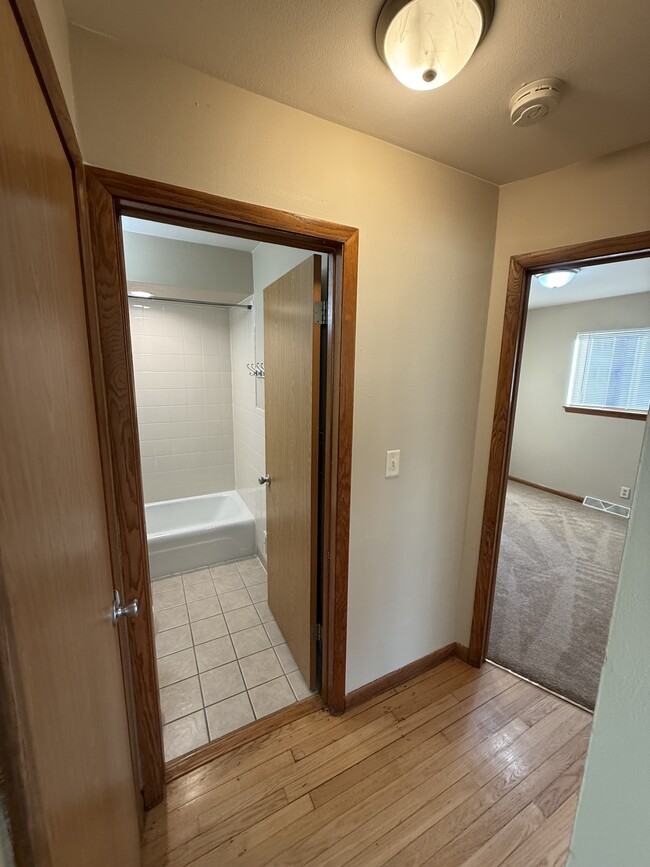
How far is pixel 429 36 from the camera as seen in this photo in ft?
2.63

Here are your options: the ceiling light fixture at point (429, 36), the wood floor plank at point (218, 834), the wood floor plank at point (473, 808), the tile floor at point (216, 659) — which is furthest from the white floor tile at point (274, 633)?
the ceiling light fixture at point (429, 36)

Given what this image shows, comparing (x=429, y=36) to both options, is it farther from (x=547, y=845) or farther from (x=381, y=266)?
(x=547, y=845)

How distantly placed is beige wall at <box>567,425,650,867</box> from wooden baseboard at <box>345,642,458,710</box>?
1.30 m

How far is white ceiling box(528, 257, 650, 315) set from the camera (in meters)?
2.86

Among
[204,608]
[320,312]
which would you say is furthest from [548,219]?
[204,608]

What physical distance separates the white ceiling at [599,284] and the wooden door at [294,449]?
2538 millimetres

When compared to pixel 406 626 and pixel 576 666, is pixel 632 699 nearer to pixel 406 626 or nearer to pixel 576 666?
pixel 406 626

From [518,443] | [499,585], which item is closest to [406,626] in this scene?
[499,585]

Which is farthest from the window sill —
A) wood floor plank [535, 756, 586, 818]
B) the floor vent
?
wood floor plank [535, 756, 586, 818]

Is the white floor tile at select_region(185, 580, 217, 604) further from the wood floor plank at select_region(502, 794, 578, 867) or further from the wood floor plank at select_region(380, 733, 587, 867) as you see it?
the wood floor plank at select_region(502, 794, 578, 867)

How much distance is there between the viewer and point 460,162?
134 cm

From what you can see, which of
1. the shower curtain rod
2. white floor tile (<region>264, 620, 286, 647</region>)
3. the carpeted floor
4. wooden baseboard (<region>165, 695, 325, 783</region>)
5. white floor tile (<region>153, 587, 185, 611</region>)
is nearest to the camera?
wooden baseboard (<region>165, 695, 325, 783</region>)

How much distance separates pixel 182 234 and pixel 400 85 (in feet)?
5.88

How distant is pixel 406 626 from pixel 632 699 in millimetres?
1395
